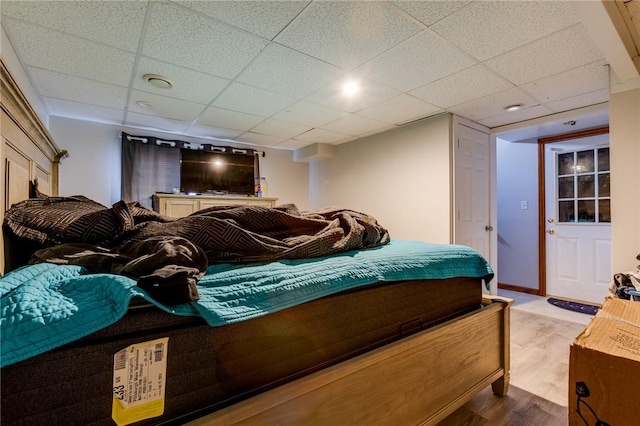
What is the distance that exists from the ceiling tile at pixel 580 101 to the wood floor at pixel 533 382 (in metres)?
2.12

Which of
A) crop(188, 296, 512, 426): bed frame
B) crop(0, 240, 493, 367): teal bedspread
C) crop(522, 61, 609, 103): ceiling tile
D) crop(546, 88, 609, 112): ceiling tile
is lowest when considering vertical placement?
crop(188, 296, 512, 426): bed frame

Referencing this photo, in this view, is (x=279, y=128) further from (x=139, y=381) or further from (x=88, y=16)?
(x=139, y=381)

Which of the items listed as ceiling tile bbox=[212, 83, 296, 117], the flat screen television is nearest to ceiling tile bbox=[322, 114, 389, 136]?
ceiling tile bbox=[212, 83, 296, 117]

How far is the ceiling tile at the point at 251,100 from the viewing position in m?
2.66

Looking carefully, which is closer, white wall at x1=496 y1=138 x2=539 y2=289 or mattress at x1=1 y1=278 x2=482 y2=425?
mattress at x1=1 y1=278 x2=482 y2=425

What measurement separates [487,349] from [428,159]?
2.40m

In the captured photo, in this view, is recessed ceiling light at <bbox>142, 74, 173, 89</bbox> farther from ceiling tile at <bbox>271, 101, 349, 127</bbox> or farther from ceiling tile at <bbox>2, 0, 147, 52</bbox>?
ceiling tile at <bbox>271, 101, 349, 127</bbox>

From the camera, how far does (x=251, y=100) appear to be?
114 inches

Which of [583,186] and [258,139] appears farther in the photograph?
[258,139]

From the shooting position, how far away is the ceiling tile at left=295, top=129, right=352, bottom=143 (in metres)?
4.03

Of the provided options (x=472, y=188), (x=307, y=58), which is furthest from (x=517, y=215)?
(x=307, y=58)

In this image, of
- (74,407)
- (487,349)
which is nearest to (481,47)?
(487,349)

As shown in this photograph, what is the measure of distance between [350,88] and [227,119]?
63.3 inches

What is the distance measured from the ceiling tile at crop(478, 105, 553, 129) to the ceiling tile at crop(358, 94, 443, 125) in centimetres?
74
